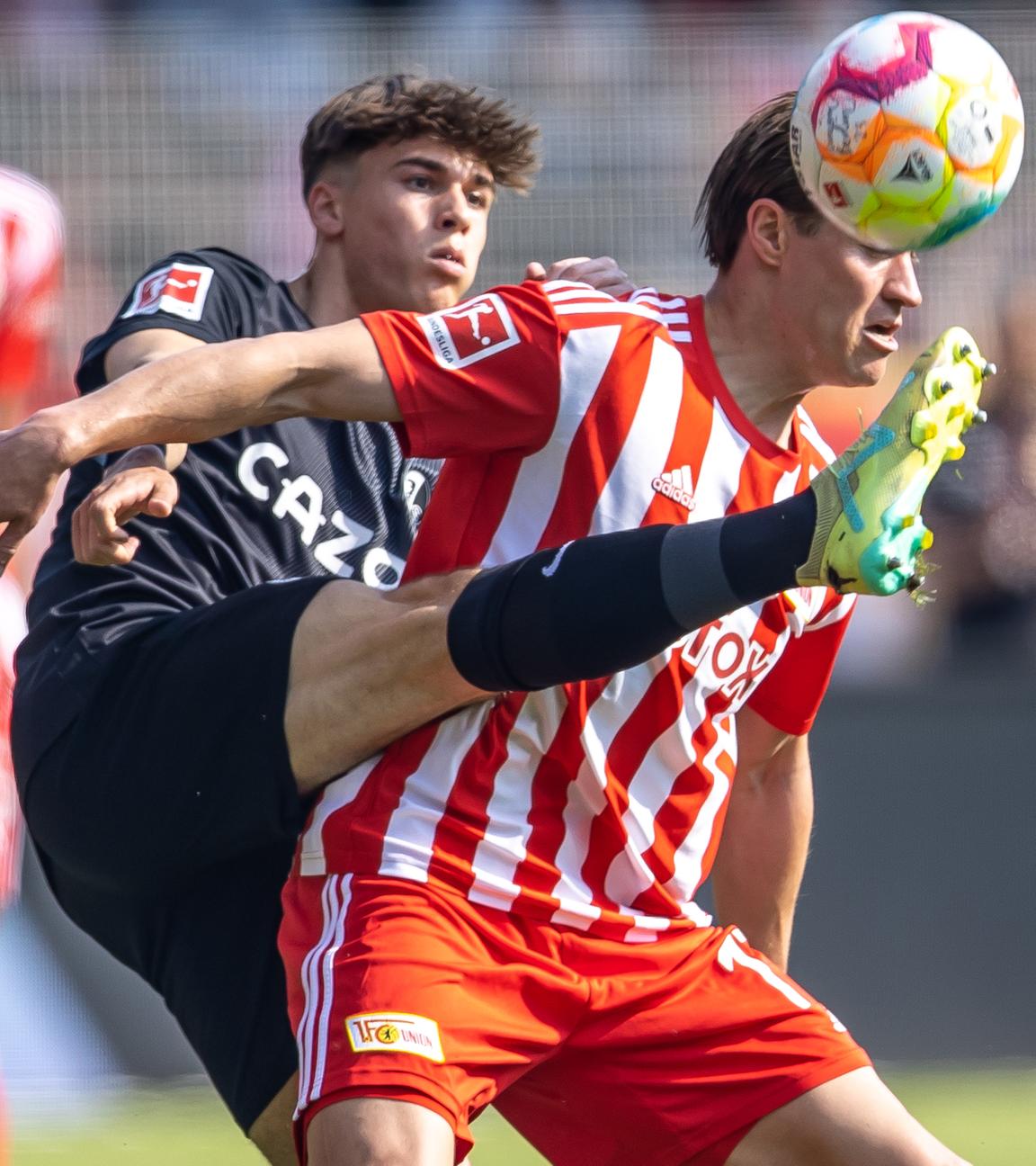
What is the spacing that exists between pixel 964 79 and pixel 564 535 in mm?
829

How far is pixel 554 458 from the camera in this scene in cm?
278

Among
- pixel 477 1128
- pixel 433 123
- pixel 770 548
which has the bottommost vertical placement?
pixel 477 1128

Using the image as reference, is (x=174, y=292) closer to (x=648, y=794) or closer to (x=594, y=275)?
(x=594, y=275)

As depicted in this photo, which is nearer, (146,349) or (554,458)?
(554,458)

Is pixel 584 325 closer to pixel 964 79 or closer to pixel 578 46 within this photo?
pixel 964 79

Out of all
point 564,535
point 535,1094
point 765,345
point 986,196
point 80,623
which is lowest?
point 535,1094

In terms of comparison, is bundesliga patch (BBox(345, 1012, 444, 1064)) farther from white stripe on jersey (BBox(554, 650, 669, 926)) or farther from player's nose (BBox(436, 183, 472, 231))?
player's nose (BBox(436, 183, 472, 231))

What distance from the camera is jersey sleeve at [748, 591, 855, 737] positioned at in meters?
3.14

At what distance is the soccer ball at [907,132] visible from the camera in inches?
107

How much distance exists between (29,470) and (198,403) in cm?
24

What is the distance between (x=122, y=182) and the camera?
22.3 feet

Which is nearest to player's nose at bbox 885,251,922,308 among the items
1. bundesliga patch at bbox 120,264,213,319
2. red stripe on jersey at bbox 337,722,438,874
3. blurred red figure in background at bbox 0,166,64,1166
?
red stripe on jersey at bbox 337,722,438,874

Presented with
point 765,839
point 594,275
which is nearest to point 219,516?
→ point 594,275

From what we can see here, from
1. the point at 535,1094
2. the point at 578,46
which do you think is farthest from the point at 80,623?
the point at 578,46
